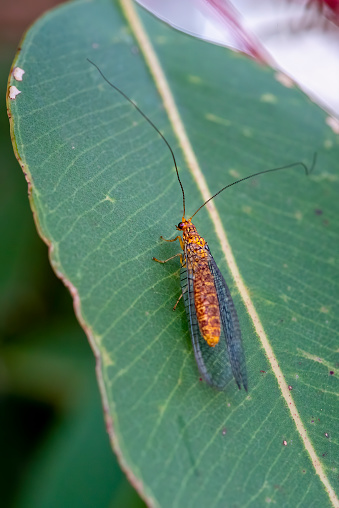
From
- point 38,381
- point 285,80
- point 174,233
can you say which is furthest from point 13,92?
point 38,381

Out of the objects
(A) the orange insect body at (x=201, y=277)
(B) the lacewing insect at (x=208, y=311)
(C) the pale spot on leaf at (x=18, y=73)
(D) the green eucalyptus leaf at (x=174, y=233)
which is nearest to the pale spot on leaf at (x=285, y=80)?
(D) the green eucalyptus leaf at (x=174, y=233)

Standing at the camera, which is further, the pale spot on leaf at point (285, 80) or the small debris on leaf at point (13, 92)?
the pale spot on leaf at point (285, 80)

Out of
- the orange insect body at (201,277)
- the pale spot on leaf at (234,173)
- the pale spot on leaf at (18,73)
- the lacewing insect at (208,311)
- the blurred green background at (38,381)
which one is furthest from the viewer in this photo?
the blurred green background at (38,381)

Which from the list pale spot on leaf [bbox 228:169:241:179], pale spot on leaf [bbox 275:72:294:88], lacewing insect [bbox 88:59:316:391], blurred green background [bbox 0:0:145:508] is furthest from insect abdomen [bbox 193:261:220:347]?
pale spot on leaf [bbox 275:72:294:88]

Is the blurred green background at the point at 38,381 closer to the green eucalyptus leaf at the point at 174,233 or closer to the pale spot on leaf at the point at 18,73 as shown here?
the green eucalyptus leaf at the point at 174,233

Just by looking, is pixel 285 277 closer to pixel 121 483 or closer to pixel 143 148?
pixel 143 148

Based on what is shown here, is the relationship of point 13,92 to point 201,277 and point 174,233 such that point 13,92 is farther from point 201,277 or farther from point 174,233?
point 201,277
